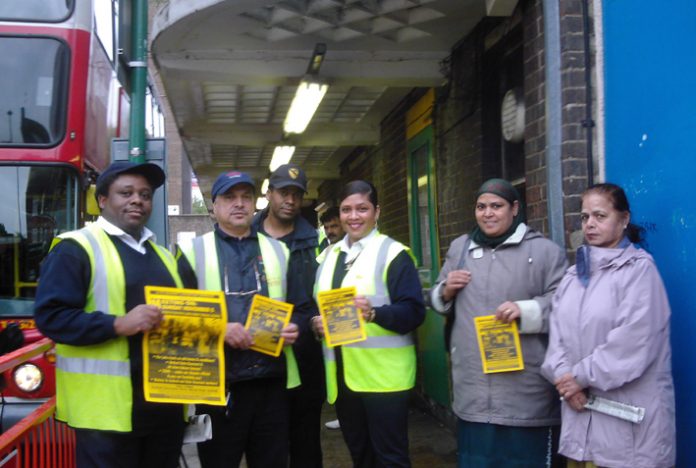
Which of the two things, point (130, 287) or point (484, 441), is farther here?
point (484, 441)

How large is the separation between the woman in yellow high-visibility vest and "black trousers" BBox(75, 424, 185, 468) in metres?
0.93

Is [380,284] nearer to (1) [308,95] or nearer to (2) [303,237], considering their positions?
(2) [303,237]

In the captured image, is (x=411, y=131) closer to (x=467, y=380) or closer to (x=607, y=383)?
(x=467, y=380)

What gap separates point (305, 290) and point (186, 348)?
2.97 feet

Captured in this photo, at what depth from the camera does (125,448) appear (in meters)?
2.93

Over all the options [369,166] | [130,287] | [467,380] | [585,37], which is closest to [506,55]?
[585,37]

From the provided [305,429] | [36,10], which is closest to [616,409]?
[305,429]

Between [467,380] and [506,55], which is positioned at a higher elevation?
[506,55]

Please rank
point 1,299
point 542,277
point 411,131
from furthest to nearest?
1. point 411,131
2. point 1,299
3. point 542,277

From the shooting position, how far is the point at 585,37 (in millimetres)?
3986

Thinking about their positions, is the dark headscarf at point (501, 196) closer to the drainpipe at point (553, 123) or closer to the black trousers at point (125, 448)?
the drainpipe at point (553, 123)

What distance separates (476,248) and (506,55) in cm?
247

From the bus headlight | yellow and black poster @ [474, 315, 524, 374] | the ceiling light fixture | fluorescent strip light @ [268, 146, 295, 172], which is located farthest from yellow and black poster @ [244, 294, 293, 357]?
fluorescent strip light @ [268, 146, 295, 172]

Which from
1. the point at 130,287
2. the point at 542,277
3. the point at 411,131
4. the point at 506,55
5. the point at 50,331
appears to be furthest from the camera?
the point at 411,131
